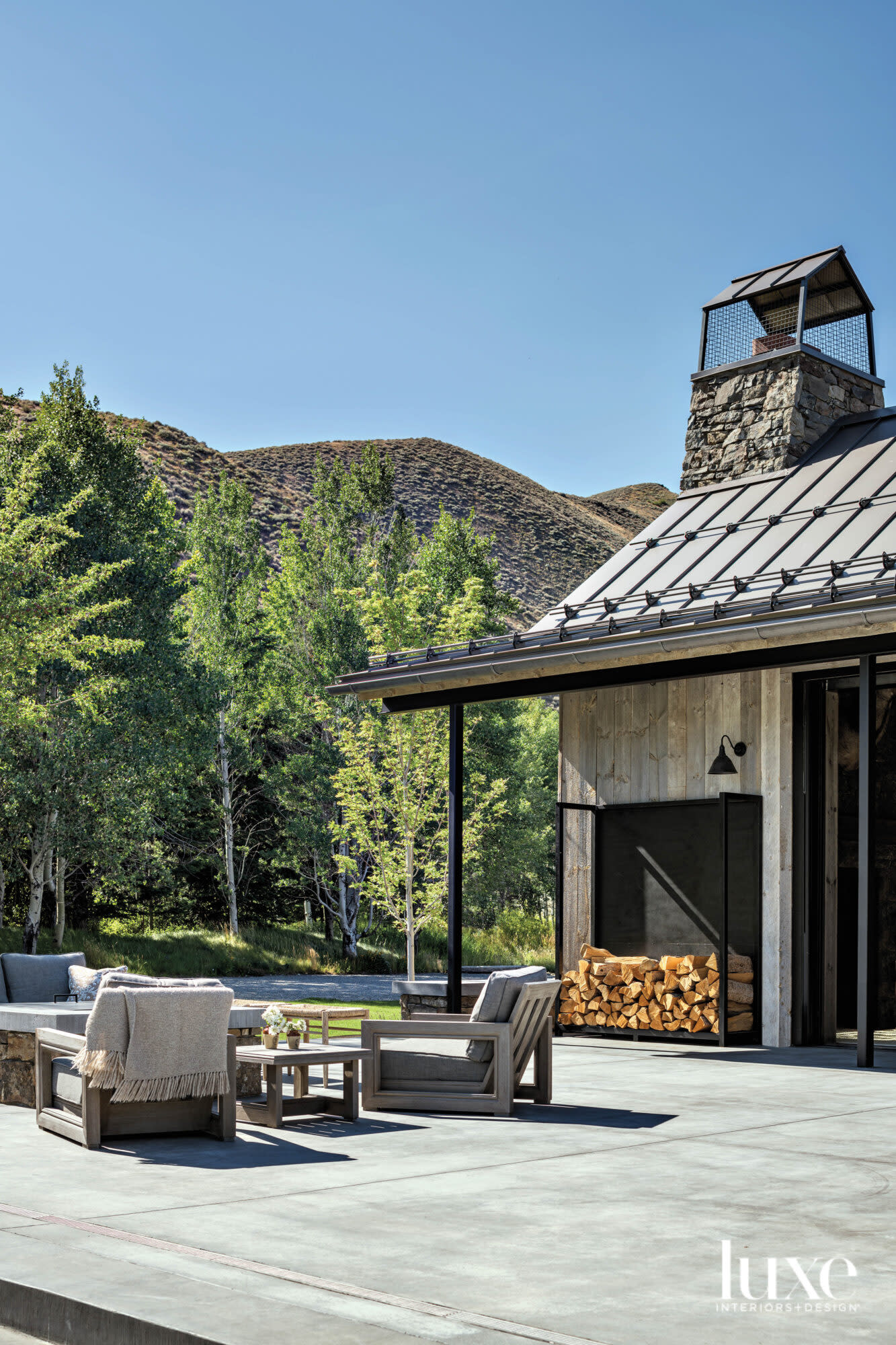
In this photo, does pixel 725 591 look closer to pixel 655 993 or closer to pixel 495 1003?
pixel 655 993

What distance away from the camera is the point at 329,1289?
3.48 m

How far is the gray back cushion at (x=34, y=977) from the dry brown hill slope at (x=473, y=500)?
6324 centimetres

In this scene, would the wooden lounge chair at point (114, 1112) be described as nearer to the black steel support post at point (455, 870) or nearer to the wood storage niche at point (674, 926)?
the black steel support post at point (455, 870)

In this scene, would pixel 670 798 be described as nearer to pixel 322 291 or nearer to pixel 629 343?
pixel 629 343

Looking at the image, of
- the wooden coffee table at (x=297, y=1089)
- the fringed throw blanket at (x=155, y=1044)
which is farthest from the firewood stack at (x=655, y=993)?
the fringed throw blanket at (x=155, y=1044)

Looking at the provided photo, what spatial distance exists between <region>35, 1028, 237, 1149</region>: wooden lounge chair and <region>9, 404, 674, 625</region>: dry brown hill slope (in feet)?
216

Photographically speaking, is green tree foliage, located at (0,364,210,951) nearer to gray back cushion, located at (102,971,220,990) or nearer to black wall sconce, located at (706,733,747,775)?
black wall sconce, located at (706,733,747,775)

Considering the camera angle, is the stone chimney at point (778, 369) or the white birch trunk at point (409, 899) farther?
the white birch trunk at point (409, 899)

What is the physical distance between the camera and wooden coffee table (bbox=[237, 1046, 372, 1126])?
6.57m

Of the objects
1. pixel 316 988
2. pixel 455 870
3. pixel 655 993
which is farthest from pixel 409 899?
pixel 655 993

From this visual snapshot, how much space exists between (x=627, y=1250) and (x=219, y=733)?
83.3ft

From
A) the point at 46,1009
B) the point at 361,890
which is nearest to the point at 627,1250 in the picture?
the point at 46,1009

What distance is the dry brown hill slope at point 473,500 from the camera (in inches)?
3031

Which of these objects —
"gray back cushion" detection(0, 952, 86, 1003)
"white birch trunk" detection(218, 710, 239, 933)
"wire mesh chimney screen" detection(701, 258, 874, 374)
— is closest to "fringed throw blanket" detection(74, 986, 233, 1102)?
"gray back cushion" detection(0, 952, 86, 1003)
